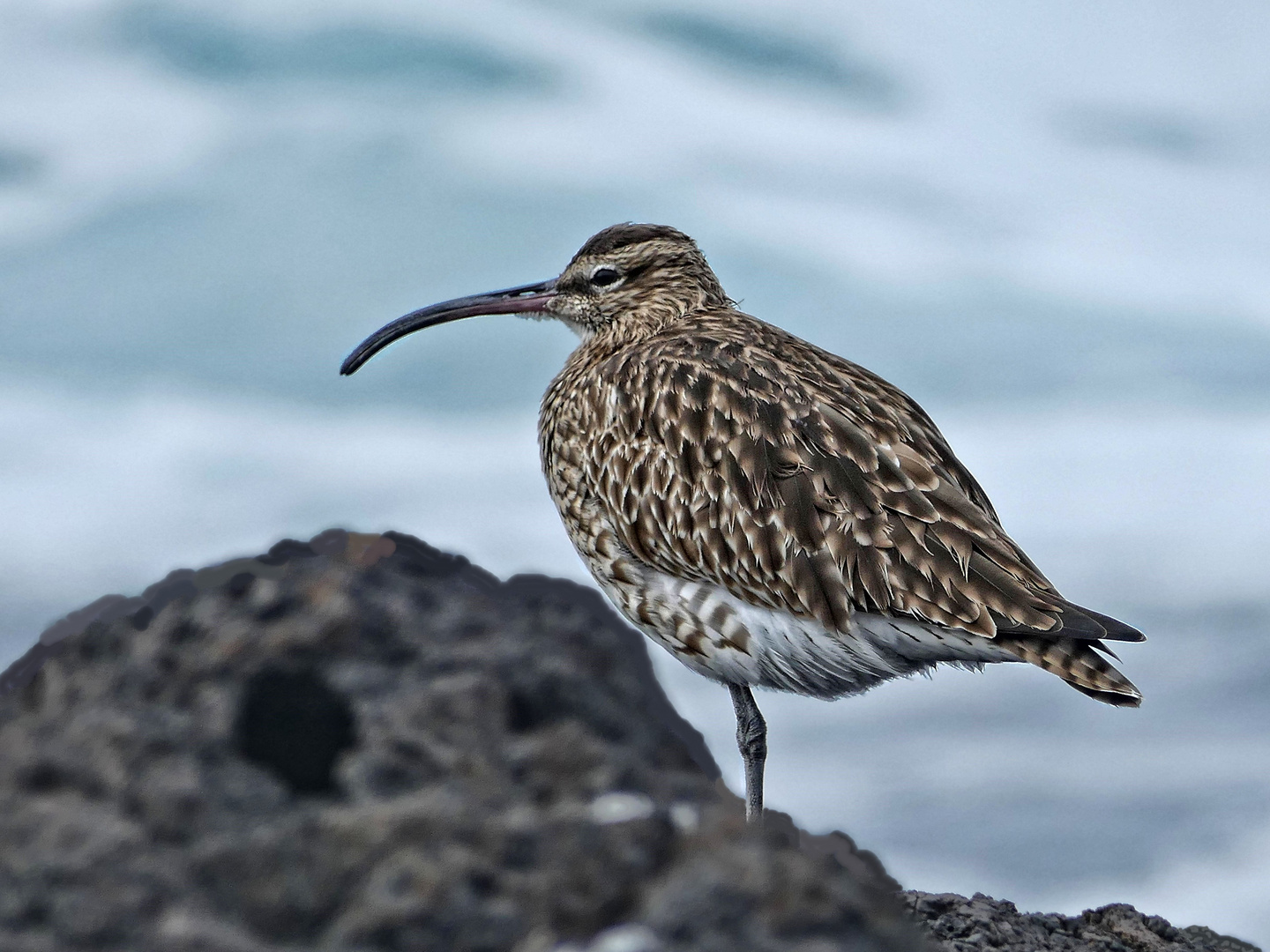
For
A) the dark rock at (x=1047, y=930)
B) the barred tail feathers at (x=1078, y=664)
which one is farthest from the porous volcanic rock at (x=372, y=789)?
the dark rock at (x=1047, y=930)

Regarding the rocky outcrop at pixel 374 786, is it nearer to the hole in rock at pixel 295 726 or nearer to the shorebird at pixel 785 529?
the hole in rock at pixel 295 726

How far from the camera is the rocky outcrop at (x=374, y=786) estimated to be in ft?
13.4

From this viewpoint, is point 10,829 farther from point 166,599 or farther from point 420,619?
point 420,619

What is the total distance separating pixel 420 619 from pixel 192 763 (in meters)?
0.98

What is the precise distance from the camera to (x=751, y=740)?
930cm

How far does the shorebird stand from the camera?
25.9 feet

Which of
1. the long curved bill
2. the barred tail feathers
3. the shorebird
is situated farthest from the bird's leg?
the long curved bill

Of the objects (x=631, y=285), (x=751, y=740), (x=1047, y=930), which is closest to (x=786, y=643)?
(x=751, y=740)

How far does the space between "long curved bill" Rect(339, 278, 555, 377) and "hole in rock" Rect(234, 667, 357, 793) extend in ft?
22.6

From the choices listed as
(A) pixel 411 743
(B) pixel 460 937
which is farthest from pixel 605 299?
(B) pixel 460 937

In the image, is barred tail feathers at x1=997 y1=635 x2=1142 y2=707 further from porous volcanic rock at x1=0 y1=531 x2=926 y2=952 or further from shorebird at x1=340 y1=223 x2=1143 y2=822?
porous volcanic rock at x1=0 y1=531 x2=926 y2=952

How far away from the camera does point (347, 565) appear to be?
17.7 ft

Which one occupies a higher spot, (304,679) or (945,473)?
(945,473)

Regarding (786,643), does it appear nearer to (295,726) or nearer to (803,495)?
(803,495)
